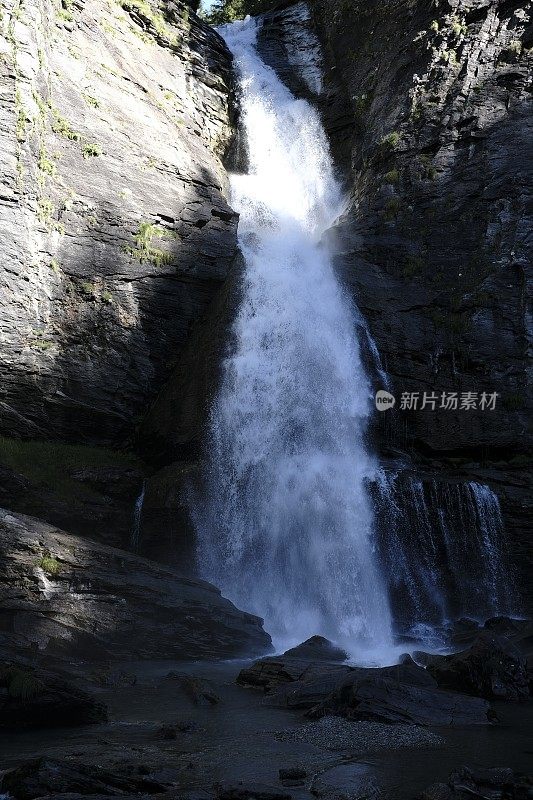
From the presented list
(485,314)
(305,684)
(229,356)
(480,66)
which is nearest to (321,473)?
(229,356)

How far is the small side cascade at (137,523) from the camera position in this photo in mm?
17484

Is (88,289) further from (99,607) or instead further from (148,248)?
→ (99,607)

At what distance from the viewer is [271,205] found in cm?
2875

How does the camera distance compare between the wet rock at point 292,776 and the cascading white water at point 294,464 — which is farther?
the cascading white water at point 294,464

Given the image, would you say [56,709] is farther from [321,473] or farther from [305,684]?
[321,473]

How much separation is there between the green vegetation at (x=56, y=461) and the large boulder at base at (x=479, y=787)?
1320 centimetres

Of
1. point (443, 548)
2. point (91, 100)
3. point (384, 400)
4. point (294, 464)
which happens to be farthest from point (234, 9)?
point (443, 548)

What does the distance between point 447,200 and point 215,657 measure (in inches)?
691

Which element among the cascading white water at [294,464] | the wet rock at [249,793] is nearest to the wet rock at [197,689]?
the wet rock at [249,793]

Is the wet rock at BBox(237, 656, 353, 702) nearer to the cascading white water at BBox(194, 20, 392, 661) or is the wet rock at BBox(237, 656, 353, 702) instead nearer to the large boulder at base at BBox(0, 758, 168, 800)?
the cascading white water at BBox(194, 20, 392, 661)

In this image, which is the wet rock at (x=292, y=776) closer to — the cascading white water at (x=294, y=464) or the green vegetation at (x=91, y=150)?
the cascading white water at (x=294, y=464)

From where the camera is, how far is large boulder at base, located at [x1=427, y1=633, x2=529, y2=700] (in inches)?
383

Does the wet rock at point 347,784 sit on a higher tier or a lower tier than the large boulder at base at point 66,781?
higher

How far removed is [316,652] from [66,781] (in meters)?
7.87
